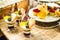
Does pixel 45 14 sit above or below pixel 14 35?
above

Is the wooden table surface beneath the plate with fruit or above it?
beneath

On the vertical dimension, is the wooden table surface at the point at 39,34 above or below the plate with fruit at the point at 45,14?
Answer: below

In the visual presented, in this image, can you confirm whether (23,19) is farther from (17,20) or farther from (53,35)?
(53,35)

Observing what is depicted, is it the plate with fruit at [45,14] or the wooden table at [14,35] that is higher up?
the plate with fruit at [45,14]

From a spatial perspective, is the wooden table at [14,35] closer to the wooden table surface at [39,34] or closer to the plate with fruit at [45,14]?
the wooden table surface at [39,34]

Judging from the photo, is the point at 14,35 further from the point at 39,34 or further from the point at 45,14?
the point at 45,14

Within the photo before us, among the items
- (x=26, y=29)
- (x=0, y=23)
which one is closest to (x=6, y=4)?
(x=0, y=23)

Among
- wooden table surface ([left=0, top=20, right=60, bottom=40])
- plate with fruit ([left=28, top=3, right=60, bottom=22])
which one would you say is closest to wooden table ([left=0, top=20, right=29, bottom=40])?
wooden table surface ([left=0, top=20, right=60, bottom=40])

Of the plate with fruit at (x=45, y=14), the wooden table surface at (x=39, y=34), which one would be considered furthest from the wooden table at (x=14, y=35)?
the plate with fruit at (x=45, y=14)

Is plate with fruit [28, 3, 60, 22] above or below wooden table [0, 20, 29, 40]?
above

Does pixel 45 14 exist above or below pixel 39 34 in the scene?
above

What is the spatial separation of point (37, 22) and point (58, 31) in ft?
0.60

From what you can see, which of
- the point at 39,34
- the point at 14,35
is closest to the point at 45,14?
the point at 39,34

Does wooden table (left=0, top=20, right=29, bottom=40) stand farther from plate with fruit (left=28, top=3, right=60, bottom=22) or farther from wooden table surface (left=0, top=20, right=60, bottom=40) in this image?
plate with fruit (left=28, top=3, right=60, bottom=22)
